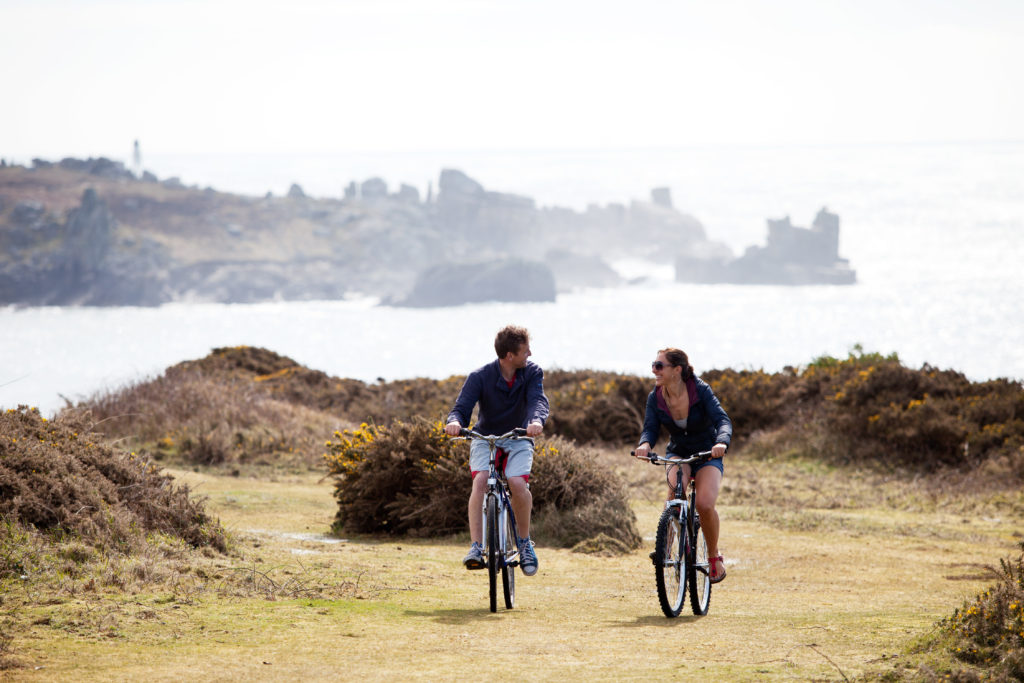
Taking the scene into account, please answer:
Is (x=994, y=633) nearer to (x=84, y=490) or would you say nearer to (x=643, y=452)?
(x=643, y=452)

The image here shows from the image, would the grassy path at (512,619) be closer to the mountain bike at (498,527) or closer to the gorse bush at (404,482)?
the mountain bike at (498,527)

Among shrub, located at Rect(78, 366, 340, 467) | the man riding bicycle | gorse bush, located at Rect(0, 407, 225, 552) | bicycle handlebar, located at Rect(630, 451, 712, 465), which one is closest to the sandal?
bicycle handlebar, located at Rect(630, 451, 712, 465)

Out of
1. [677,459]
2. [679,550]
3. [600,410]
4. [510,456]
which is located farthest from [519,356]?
[600,410]

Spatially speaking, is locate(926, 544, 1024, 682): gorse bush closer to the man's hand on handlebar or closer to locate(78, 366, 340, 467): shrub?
the man's hand on handlebar

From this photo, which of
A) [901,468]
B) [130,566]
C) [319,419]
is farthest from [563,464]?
[319,419]

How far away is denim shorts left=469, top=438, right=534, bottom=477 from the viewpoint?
7.33 m

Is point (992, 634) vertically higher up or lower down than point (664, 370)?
lower down

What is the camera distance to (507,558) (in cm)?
737

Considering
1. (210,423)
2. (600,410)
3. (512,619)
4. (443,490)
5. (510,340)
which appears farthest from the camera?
(600,410)

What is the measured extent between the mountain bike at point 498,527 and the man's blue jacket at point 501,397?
15 cm

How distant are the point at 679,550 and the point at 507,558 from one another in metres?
1.21

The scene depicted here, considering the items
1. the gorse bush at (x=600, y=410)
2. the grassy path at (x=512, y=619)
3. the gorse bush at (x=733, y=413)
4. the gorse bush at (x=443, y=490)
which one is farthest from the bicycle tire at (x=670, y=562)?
the gorse bush at (x=600, y=410)

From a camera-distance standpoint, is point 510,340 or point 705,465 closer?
point 510,340

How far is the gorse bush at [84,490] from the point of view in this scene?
7914 mm
